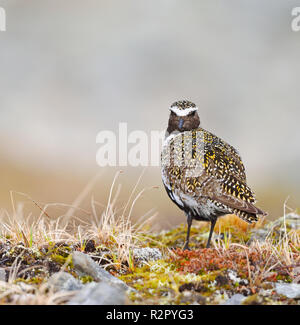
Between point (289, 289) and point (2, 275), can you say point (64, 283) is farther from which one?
point (289, 289)

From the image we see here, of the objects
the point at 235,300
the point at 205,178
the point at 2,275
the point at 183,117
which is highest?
the point at 183,117

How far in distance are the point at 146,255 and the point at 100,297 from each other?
199cm

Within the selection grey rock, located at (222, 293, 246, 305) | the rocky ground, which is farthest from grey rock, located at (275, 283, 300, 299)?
grey rock, located at (222, 293, 246, 305)

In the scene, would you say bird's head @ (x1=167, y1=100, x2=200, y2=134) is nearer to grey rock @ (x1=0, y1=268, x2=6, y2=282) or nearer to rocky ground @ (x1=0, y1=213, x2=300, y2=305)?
rocky ground @ (x1=0, y1=213, x2=300, y2=305)

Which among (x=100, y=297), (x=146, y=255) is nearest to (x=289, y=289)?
(x=146, y=255)

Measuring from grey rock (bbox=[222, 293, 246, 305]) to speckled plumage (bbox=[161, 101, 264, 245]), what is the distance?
166cm

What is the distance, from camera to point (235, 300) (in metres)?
5.20

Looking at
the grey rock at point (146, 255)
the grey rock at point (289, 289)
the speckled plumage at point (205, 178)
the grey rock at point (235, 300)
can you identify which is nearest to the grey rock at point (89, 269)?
the grey rock at point (146, 255)

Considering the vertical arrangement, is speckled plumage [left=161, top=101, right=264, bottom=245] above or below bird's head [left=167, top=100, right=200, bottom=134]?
below

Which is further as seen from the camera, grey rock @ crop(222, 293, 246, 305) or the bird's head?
the bird's head

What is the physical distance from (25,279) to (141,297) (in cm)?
136

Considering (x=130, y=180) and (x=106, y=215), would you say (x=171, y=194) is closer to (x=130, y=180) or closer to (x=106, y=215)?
(x=106, y=215)

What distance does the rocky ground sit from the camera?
4.90m

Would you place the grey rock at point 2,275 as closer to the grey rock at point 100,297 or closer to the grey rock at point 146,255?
the grey rock at point 100,297
